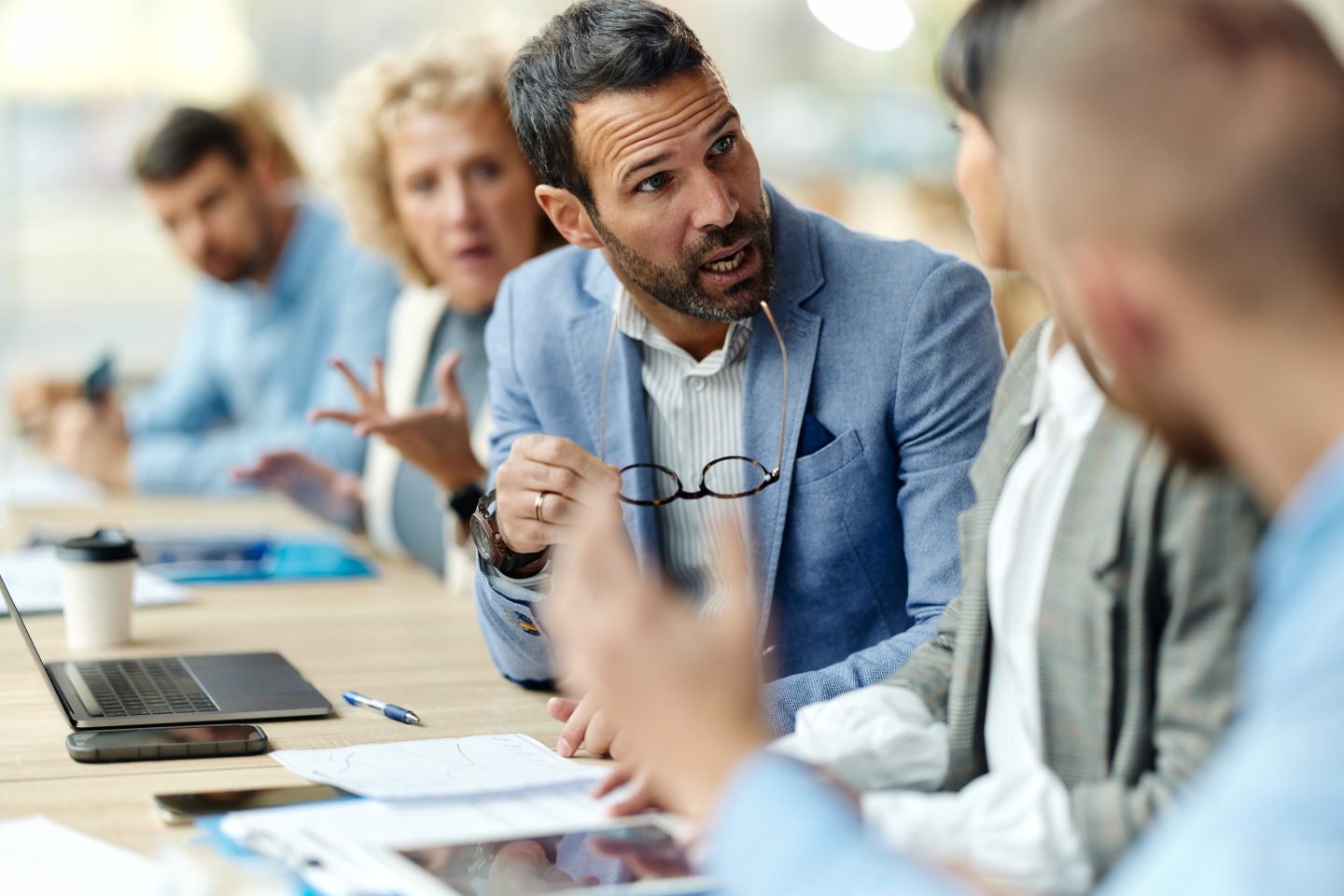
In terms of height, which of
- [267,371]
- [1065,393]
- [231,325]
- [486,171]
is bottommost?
[267,371]

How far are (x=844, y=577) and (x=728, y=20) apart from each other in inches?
192

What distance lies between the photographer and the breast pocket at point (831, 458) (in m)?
1.65

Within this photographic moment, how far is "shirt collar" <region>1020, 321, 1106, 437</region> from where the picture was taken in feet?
3.63

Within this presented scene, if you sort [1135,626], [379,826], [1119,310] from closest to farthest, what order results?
[1119,310]
[1135,626]
[379,826]

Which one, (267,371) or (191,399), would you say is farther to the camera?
(191,399)

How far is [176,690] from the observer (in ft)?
5.17

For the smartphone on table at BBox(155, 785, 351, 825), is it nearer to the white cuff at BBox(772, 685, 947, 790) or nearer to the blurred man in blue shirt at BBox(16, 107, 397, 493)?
the white cuff at BBox(772, 685, 947, 790)

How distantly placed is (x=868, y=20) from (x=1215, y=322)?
3439mm

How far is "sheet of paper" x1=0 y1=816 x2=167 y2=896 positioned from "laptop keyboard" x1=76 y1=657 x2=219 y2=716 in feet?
1.08

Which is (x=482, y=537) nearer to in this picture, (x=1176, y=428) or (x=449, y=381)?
(x=449, y=381)

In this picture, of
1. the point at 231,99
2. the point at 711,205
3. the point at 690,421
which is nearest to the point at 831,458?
the point at 690,421

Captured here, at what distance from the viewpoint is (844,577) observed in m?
1.69

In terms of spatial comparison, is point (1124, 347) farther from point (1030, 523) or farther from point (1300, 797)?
point (1030, 523)

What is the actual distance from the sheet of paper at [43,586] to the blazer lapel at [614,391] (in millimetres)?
736
